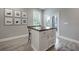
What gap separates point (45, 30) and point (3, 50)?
909 mm

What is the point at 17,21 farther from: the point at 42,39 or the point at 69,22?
the point at 69,22

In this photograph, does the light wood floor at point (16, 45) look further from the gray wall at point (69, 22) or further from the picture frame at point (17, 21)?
the gray wall at point (69, 22)

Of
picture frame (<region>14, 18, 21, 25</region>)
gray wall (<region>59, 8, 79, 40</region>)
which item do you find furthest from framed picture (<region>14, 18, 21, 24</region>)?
gray wall (<region>59, 8, 79, 40</region>)

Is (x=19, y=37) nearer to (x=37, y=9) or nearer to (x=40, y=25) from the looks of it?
(x=40, y=25)

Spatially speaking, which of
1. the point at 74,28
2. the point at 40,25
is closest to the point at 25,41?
the point at 40,25

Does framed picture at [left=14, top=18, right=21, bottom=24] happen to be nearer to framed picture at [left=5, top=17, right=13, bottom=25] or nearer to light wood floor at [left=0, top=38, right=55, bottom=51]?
framed picture at [left=5, top=17, right=13, bottom=25]

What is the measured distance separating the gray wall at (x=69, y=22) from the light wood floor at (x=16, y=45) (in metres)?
0.45

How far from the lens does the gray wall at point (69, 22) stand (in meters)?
1.69

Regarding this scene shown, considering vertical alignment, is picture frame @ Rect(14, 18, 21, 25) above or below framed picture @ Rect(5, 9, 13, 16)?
below

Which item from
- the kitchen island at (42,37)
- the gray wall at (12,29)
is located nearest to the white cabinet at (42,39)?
the kitchen island at (42,37)

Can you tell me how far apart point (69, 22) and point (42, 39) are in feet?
2.05

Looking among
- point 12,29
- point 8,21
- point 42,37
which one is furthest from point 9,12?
point 42,37

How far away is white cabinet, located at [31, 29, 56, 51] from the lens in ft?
5.70

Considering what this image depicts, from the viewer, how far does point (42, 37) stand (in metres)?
1.75
